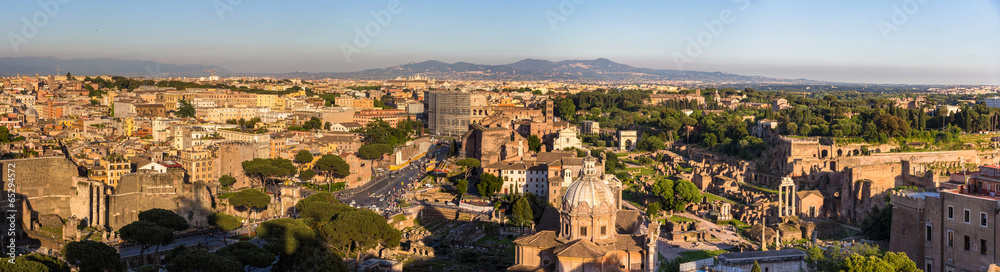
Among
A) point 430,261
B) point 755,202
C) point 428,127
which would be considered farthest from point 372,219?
point 428,127

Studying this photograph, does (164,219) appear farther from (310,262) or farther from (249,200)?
(310,262)

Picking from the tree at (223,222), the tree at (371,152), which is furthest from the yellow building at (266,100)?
the tree at (223,222)

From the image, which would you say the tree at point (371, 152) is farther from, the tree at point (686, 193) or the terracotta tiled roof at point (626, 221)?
the terracotta tiled roof at point (626, 221)

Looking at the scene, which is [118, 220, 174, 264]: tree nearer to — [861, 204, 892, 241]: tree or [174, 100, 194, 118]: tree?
[861, 204, 892, 241]: tree

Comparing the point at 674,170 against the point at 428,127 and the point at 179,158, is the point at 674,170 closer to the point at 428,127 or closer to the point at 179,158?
the point at 179,158

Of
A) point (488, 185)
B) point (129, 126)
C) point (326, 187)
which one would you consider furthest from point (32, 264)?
point (129, 126)
